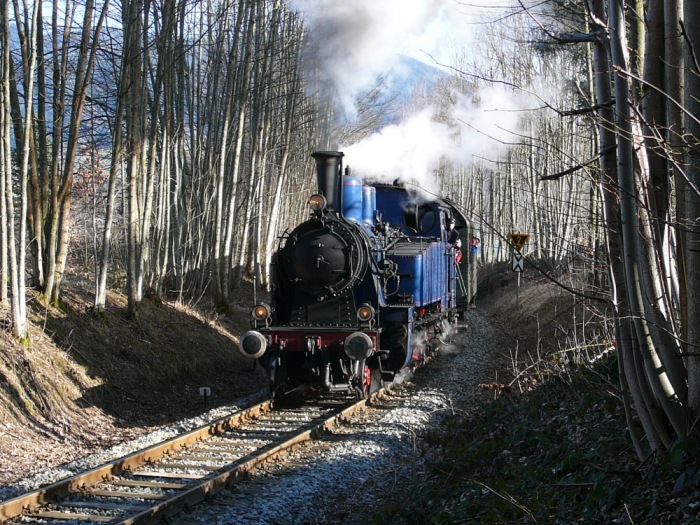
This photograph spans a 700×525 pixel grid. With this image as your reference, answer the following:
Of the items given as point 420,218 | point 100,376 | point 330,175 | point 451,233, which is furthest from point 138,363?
point 451,233

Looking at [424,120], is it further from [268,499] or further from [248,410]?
[268,499]

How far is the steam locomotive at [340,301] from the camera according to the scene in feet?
35.9

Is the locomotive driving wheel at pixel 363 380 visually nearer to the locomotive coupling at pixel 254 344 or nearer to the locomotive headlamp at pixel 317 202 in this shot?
the locomotive coupling at pixel 254 344

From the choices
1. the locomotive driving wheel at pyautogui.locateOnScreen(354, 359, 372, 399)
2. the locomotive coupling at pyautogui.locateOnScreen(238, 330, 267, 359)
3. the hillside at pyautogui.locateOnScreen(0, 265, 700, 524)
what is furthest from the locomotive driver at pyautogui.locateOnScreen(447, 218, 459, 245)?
the locomotive coupling at pyautogui.locateOnScreen(238, 330, 267, 359)

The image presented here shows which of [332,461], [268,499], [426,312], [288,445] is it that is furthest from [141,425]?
[426,312]

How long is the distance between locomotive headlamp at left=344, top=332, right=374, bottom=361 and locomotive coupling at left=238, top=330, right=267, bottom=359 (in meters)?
1.18

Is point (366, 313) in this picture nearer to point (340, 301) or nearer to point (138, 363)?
point (340, 301)

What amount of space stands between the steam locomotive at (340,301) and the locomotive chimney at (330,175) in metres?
0.02

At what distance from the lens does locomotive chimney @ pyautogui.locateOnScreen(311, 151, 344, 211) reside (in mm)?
11680

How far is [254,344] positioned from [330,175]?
2.89 m

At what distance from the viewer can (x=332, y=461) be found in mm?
8000

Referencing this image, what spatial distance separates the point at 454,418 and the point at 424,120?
9.48 meters

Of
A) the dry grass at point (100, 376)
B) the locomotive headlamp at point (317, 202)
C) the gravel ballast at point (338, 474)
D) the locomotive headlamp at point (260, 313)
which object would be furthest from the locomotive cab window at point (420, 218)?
the locomotive headlamp at point (260, 313)

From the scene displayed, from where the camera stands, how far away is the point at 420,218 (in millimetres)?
14648
